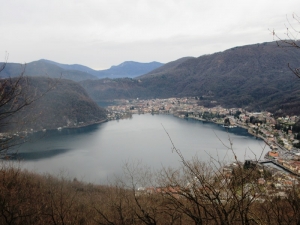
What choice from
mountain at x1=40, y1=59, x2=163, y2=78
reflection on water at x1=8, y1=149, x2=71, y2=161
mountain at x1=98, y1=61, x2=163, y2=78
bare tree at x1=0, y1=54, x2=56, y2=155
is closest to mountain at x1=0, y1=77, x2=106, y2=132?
reflection on water at x1=8, y1=149, x2=71, y2=161

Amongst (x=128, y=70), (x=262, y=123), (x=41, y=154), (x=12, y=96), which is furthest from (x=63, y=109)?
(x=128, y=70)

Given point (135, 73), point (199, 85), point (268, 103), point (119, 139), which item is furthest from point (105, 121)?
point (135, 73)

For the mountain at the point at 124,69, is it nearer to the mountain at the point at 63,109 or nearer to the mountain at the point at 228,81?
the mountain at the point at 228,81

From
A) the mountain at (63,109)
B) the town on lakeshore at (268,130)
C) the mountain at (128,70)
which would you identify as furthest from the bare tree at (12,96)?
the mountain at (128,70)

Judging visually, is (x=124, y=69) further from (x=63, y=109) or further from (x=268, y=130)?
(x=268, y=130)

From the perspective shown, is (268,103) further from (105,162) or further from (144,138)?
(105,162)

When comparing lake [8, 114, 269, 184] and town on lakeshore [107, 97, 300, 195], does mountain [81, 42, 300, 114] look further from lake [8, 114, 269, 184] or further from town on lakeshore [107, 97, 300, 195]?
lake [8, 114, 269, 184]
